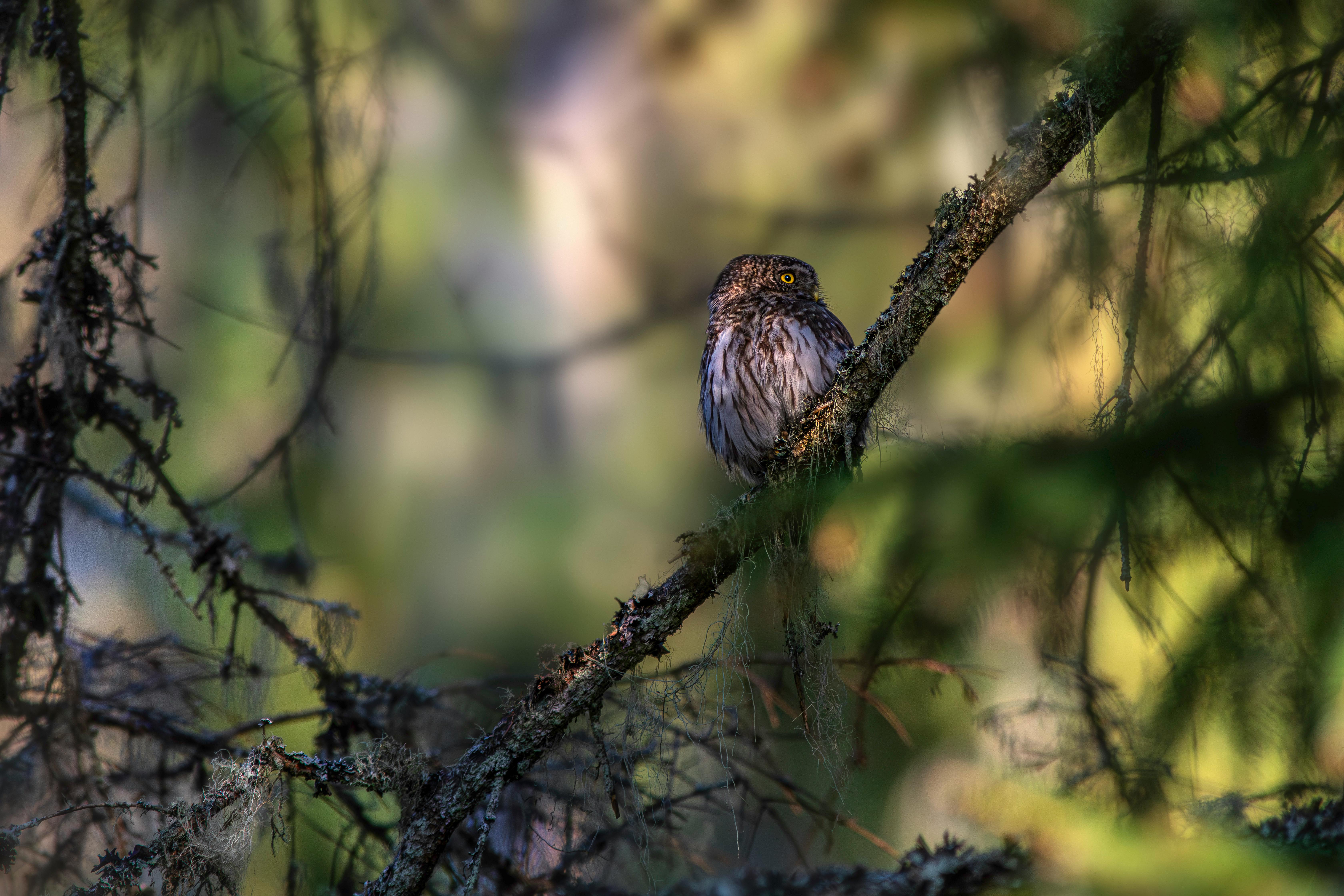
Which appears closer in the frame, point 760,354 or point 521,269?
point 760,354

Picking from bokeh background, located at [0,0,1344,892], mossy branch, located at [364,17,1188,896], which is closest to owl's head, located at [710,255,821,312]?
bokeh background, located at [0,0,1344,892]

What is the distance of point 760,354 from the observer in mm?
3355

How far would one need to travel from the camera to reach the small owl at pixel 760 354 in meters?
3.30

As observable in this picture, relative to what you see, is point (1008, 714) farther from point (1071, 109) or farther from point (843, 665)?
point (1071, 109)

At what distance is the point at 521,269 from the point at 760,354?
18.6ft

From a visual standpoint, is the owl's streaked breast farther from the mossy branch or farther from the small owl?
the mossy branch

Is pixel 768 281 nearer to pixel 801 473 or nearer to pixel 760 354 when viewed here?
pixel 760 354

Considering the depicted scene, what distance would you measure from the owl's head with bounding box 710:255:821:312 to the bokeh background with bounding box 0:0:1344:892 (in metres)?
0.75

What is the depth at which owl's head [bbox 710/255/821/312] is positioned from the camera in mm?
3594

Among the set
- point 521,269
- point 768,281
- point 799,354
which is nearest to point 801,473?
point 799,354

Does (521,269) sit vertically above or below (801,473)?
above

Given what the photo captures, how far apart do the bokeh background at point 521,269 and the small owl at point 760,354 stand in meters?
0.61

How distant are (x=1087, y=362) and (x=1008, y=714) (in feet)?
6.86

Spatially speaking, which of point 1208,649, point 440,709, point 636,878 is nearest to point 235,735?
point 440,709
